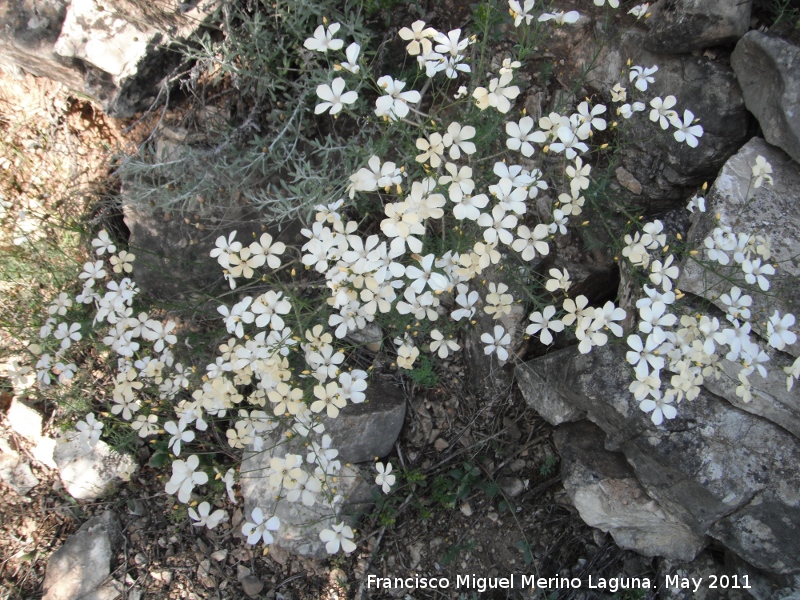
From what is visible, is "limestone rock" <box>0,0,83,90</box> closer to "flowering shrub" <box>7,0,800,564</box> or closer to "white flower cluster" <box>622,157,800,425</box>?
"flowering shrub" <box>7,0,800,564</box>

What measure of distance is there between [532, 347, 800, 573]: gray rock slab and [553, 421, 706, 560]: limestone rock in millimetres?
100

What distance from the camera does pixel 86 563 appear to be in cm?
365

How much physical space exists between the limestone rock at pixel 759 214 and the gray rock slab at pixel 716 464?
0.55 metres

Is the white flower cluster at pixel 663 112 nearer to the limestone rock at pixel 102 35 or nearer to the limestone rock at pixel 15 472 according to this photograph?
the limestone rock at pixel 102 35

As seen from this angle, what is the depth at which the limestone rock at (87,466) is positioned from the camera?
3.79 metres

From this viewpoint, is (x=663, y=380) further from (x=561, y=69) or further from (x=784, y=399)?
(x=561, y=69)

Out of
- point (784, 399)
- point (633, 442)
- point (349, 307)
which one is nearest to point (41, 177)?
point (349, 307)

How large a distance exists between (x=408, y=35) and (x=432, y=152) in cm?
56

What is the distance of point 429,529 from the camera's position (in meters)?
3.53

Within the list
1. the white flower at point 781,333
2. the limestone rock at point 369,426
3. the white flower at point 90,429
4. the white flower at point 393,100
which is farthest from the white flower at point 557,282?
the white flower at point 90,429

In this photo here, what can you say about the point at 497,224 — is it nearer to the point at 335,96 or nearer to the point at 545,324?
the point at 545,324

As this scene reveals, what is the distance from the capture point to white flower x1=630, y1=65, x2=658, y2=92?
2.89 meters

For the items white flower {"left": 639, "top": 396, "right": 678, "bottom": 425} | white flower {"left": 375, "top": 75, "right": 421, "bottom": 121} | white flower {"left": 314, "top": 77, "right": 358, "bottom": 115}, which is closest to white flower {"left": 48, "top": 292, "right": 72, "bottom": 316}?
white flower {"left": 314, "top": 77, "right": 358, "bottom": 115}

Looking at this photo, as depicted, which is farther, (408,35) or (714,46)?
(714,46)
